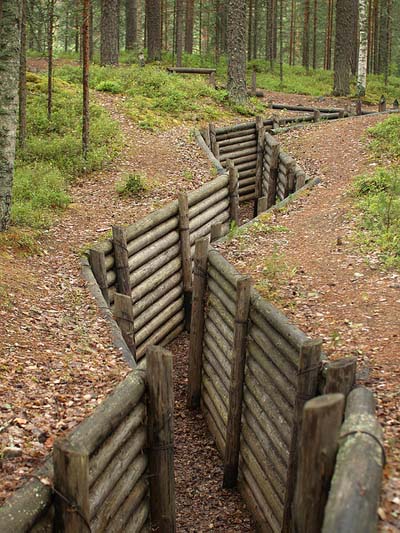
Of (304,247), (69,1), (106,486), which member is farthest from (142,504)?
(69,1)

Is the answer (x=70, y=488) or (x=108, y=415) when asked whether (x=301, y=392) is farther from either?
(x=70, y=488)

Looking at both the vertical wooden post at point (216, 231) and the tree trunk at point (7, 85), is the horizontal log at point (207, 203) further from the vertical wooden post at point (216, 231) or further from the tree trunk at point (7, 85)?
the tree trunk at point (7, 85)

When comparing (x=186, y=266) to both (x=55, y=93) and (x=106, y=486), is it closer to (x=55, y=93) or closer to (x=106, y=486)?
(x=106, y=486)

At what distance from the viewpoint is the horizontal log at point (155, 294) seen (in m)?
11.6

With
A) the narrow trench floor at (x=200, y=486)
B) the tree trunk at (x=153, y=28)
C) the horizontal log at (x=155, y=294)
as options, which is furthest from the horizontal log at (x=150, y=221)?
the tree trunk at (x=153, y=28)

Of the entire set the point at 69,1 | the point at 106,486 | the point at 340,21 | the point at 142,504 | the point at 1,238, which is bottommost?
the point at 142,504

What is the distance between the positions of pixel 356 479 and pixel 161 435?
288 centimetres

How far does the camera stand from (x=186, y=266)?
43.4 ft

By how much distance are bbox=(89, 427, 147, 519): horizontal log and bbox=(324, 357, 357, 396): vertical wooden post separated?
1950 mm

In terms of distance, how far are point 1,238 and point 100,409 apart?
613cm

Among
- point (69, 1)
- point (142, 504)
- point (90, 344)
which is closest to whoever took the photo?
point (142, 504)

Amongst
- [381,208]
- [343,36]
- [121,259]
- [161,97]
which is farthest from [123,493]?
[343,36]

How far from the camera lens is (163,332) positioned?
501 inches

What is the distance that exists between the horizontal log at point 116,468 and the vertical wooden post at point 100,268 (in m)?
4.27
